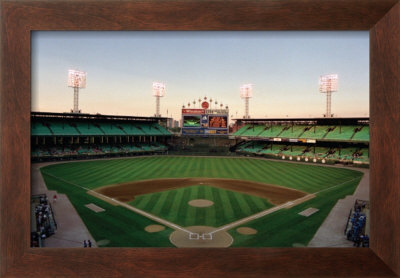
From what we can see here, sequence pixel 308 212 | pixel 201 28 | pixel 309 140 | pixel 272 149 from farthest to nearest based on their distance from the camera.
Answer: pixel 272 149 < pixel 309 140 < pixel 308 212 < pixel 201 28

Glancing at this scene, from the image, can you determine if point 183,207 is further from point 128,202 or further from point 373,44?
point 373,44

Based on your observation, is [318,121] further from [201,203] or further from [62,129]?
[62,129]

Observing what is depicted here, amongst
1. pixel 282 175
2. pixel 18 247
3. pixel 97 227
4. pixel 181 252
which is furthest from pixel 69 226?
pixel 282 175

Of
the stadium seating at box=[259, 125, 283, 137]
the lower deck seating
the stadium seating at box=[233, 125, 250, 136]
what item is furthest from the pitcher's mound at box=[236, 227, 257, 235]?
the stadium seating at box=[233, 125, 250, 136]

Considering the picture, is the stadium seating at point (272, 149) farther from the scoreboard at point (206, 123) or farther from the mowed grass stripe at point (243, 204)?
the mowed grass stripe at point (243, 204)

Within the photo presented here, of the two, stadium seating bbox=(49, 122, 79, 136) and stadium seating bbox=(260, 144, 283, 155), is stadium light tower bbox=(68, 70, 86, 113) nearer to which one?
stadium seating bbox=(49, 122, 79, 136)

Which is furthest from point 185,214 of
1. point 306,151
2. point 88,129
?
point 88,129

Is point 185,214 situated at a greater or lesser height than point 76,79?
lesser
